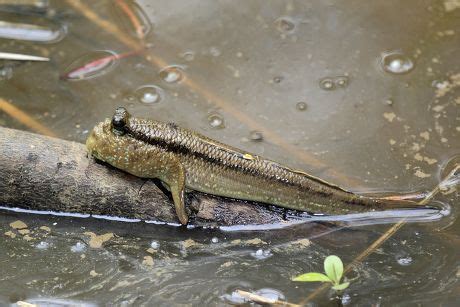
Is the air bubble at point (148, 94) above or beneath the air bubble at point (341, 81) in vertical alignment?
beneath

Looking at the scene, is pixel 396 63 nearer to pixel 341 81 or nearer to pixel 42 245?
pixel 341 81

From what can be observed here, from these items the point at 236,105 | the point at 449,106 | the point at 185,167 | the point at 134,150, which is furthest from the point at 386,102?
the point at 134,150

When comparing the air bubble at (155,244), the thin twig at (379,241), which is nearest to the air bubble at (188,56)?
the air bubble at (155,244)

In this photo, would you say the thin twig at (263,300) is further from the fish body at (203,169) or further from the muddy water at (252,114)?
the fish body at (203,169)

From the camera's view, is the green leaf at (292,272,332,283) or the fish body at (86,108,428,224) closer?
the green leaf at (292,272,332,283)

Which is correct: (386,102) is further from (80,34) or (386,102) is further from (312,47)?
(80,34)

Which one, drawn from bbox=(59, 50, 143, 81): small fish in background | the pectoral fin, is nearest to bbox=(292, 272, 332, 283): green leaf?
the pectoral fin

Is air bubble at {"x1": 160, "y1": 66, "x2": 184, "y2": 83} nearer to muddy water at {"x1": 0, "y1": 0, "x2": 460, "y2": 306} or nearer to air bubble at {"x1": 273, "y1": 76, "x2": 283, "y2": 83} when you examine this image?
muddy water at {"x1": 0, "y1": 0, "x2": 460, "y2": 306}
